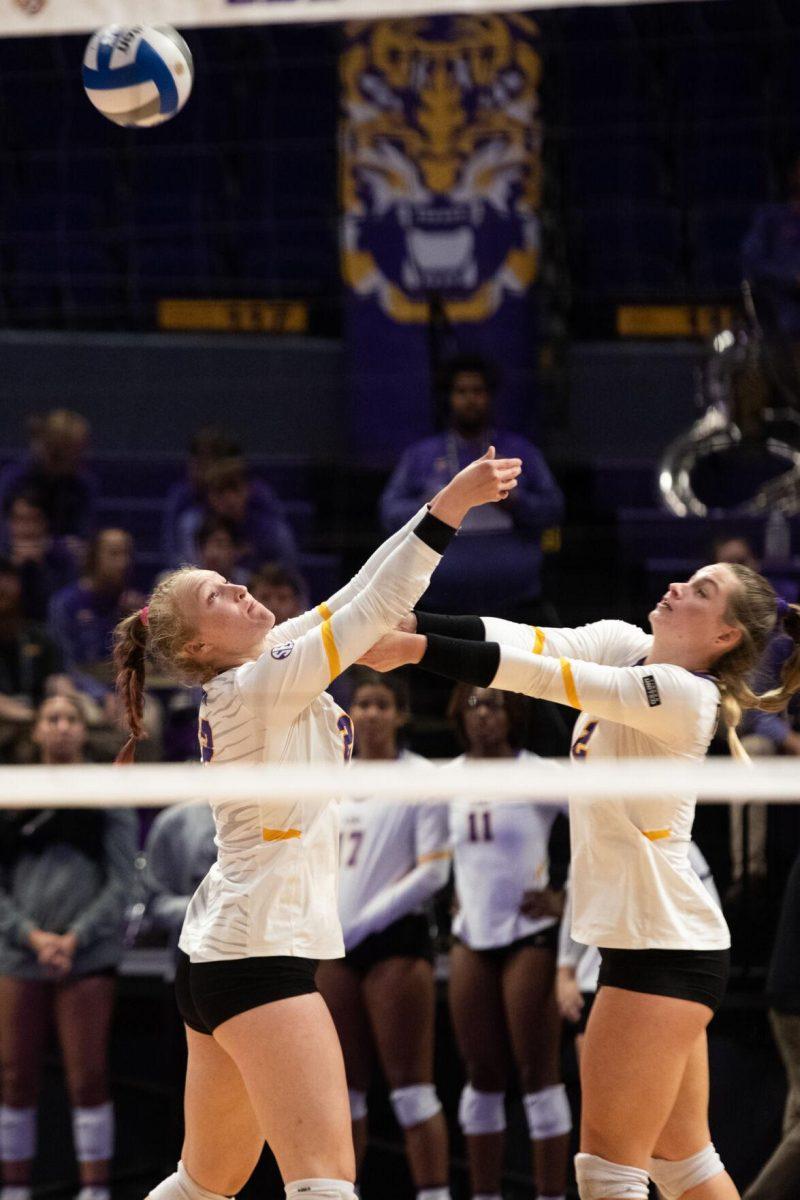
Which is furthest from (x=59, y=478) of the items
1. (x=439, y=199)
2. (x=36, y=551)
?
(x=439, y=199)

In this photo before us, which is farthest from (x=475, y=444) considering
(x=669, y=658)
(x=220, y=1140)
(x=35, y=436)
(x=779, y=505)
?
(x=220, y=1140)

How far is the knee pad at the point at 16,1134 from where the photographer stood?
5320 millimetres

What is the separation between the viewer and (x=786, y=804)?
210 inches

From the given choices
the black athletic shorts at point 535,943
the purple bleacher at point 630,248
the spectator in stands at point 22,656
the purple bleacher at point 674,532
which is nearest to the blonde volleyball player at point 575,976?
the black athletic shorts at point 535,943

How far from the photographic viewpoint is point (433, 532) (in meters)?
3.40

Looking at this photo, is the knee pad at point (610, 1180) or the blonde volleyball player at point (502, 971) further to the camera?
the blonde volleyball player at point (502, 971)

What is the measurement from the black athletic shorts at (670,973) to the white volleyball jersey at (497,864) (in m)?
1.52

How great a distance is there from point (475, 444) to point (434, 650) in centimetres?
341

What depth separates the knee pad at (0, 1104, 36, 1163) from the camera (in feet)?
17.5

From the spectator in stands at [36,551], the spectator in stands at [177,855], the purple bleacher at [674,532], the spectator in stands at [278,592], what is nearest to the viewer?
the spectator in stands at [177,855]

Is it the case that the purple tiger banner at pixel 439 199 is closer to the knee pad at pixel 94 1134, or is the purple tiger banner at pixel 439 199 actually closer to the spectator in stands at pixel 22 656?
the spectator in stands at pixel 22 656

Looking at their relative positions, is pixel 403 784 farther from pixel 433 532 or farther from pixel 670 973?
pixel 670 973

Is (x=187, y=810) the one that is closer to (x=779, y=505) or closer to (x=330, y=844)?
(x=330, y=844)

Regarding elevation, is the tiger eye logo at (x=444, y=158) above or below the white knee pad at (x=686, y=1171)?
above
